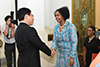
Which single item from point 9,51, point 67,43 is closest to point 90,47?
point 67,43

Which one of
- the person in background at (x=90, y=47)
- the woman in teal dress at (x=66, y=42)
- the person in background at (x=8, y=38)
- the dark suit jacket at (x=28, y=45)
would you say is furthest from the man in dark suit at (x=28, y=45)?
the person in background at (x=90, y=47)

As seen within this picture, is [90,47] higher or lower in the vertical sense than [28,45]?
lower

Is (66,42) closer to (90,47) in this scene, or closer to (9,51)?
(90,47)

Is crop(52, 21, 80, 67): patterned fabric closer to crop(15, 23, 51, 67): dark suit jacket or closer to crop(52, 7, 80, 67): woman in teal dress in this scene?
crop(52, 7, 80, 67): woman in teal dress

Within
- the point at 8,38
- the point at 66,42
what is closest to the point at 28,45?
the point at 66,42

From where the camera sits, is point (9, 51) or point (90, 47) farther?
point (90, 47)

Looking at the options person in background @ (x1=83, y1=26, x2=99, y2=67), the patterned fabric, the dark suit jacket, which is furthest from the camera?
person in background @ (x1=83, y1=26, x2=99, y2=67)

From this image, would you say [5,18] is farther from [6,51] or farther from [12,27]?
[6,51]

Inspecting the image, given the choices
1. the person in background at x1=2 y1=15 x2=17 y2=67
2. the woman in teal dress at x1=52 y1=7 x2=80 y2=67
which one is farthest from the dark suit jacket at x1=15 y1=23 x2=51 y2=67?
the person in background at x1=2 y1=15 x2=17 y2=67

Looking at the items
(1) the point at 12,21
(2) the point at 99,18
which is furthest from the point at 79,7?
(1) the point at 12,21

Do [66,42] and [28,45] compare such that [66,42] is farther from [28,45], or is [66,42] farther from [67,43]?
[28,45]

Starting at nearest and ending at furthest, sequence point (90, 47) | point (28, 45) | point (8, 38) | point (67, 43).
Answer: point (28, 45)
point (67, 43)
point (8, 38)
point (90, 47)

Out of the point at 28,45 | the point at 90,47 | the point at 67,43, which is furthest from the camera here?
the point at 90,47

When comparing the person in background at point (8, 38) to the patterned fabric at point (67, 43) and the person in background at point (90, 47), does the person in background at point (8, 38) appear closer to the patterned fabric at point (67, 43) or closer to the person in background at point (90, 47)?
the patterned fabric at point (67, 43)
